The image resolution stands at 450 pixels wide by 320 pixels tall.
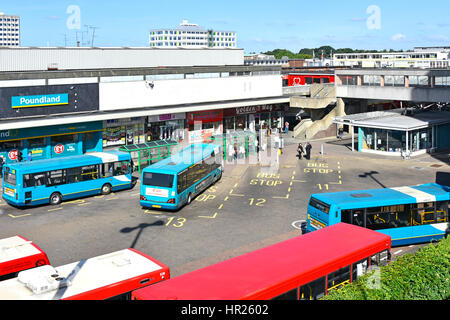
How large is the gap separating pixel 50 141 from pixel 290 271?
3097 cm

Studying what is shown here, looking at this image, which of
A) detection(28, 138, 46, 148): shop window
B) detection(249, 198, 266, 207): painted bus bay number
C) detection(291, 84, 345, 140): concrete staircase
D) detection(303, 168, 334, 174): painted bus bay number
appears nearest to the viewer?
detection(249, 198, 266, 207): painted bus bay number

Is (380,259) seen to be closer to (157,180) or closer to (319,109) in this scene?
(157,180)

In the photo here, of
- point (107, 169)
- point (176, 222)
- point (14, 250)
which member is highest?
point (107, 169)

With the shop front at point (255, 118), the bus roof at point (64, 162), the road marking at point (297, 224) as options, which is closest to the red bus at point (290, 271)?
the road marking at point (297, 224)

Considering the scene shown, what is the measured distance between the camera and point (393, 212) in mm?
20812

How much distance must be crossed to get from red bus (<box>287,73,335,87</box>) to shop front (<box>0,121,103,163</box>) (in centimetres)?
3092

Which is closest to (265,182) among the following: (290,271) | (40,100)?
(40,100)

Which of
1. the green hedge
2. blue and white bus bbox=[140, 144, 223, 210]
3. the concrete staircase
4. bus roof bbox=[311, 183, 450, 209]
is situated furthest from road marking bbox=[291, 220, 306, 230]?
the concrete staircase

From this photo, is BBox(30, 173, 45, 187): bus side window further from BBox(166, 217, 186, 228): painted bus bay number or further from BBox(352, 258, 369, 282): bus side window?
BBox(352, 258, 369, 282): bus side window

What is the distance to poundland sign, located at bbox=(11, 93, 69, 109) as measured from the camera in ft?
122

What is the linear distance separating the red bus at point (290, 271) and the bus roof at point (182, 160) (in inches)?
497
